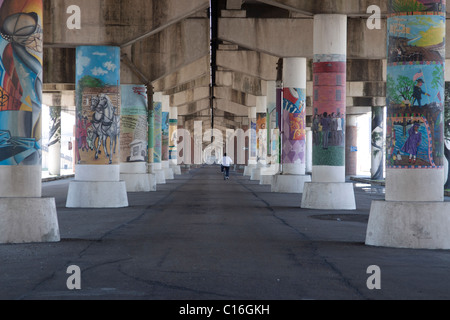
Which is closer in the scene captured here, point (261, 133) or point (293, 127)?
point (293, 127)

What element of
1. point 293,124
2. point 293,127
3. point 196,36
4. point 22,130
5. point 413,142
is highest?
point 196,36

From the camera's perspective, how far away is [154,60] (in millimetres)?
34969

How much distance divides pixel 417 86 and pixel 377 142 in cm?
4429

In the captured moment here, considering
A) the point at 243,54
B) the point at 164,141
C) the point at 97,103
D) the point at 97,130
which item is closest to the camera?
the point at 97,103

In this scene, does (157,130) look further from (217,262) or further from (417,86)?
(217,262)

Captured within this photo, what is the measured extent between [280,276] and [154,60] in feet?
82.9

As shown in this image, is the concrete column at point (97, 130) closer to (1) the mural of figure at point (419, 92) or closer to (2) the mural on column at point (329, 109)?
(2) the mural on column at point (329, 109)

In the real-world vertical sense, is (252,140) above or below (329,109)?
below

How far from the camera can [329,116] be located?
26.4 meters

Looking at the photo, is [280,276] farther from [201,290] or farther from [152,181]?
[152,181]

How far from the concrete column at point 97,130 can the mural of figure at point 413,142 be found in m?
13.2

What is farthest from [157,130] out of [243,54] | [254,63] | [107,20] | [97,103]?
[107,20]

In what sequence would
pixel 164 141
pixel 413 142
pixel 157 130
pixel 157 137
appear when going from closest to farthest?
pixel 413 142, pixel 157 130, pixel 157 137, pixel 164 141

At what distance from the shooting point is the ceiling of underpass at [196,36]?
2559 cm
